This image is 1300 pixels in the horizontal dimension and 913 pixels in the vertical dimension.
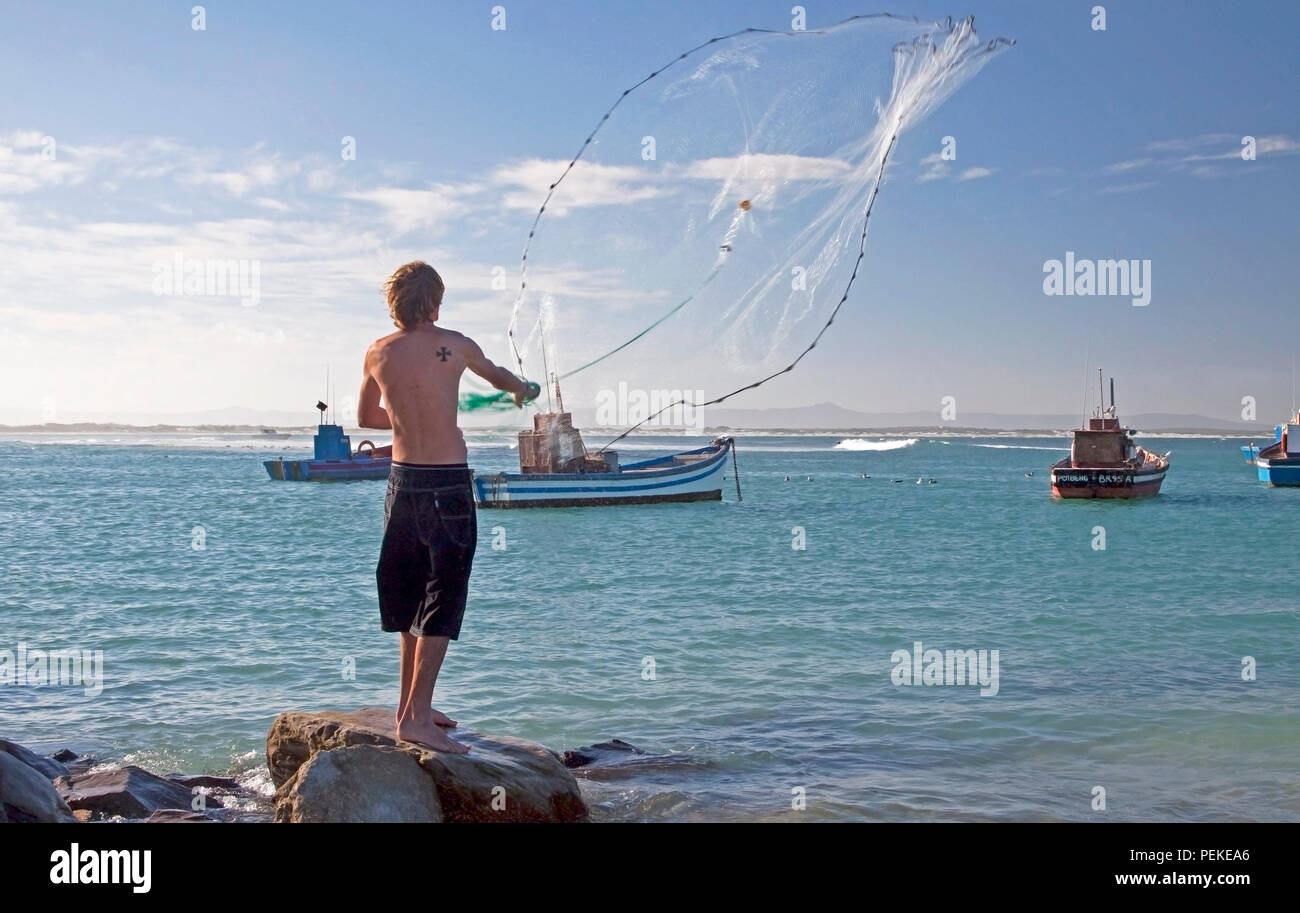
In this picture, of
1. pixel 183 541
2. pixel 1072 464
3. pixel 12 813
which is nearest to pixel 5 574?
pixel 183 541

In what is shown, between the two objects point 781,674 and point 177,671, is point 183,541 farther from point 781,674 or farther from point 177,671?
point 781,674

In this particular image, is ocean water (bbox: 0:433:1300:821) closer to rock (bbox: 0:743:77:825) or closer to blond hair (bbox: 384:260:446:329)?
rock (bbox: 0:743:77:825)

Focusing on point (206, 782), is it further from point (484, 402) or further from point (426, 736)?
point (484, 402)

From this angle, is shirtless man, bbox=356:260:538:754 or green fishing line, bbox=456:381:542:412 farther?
green fishing line, bbox=456:381:542:412

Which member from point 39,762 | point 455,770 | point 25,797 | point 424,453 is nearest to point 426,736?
point 455,770

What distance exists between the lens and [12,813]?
21.1 feet

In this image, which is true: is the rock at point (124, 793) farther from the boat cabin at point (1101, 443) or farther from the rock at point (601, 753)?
the boat cabin at point (1101, 443)

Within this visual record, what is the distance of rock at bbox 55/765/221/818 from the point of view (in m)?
8.08

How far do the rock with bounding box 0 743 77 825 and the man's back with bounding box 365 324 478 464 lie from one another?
10.1ft

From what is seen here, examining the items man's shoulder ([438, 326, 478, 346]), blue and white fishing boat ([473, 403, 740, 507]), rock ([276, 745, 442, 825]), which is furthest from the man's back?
blue and white fishing boat ([473, 403, 740, 507])

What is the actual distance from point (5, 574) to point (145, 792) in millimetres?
21724

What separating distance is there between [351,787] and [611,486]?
4803 centimetres

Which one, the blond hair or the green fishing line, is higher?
the blond hair
